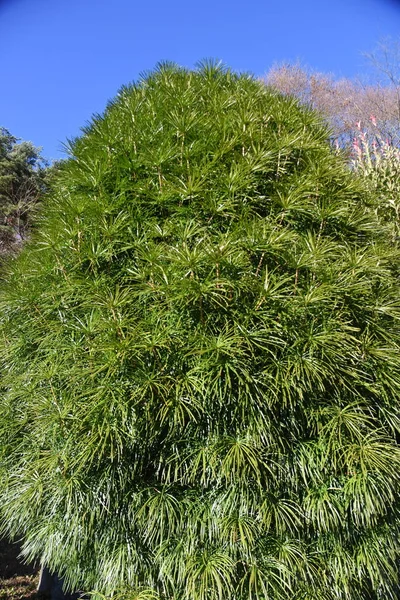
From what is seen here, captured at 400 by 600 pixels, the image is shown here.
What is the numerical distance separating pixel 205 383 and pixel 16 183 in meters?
10.5

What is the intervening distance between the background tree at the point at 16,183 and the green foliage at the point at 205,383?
239 inches

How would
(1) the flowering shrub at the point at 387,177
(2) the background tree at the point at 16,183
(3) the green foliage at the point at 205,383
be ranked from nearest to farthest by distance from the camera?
(3) the green foliage at the point at 205,383, (1) the flowering shrub at the point at 387,177, (2) the background tree at the point at 16,183

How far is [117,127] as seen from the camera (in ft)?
6.82

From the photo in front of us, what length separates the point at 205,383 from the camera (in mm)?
1659

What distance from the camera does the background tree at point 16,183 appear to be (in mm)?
8137

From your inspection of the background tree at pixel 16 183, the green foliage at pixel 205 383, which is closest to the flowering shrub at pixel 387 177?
the green foliage at pixel 205 383

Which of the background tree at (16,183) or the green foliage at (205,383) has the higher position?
the background tree at (16,183)

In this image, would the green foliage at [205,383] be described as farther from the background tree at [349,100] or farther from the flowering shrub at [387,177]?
the background tree at [349,100]

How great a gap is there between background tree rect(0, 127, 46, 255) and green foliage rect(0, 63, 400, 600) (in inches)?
239

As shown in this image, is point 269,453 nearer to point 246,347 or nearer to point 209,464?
point 209,464

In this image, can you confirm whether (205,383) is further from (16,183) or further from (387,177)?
(16,183)

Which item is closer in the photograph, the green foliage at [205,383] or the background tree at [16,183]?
the green foliage at [205,383]

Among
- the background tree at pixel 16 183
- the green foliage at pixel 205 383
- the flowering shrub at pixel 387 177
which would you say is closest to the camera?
the green foliage at pixel 205 383

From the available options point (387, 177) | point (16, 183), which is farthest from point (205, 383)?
point (16, 183)
